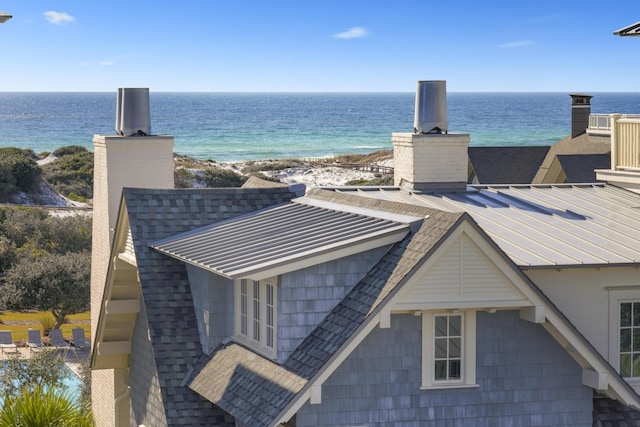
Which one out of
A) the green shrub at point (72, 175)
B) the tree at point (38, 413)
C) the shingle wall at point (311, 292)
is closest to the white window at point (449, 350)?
the shingle wall at point (311, 292)

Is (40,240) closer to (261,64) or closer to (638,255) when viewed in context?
(638,255)

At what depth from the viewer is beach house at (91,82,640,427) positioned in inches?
468

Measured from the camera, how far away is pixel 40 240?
147ft

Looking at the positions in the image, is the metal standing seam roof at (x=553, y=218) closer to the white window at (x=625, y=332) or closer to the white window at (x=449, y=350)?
the white window at (x=625, y=332)

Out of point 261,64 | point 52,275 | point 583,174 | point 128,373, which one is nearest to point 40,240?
point 52,275

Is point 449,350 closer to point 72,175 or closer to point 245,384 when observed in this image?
point 245,384

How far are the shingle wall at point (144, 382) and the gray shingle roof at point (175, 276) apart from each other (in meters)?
0.39

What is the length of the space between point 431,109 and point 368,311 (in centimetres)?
758

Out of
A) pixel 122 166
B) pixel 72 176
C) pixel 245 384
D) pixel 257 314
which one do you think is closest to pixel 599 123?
pixel 122 166

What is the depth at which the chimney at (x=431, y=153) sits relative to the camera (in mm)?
18016

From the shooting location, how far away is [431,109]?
18.6m

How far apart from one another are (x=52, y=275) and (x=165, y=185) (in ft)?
52.4

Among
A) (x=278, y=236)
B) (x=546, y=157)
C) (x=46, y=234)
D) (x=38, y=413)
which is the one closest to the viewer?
(x=278, y=236)

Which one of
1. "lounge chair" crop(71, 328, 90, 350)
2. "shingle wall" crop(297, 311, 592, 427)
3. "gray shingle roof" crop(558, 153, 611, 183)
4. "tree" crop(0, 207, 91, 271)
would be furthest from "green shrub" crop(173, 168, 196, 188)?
"shingle wall" crop(297, 311, 592, 427)
